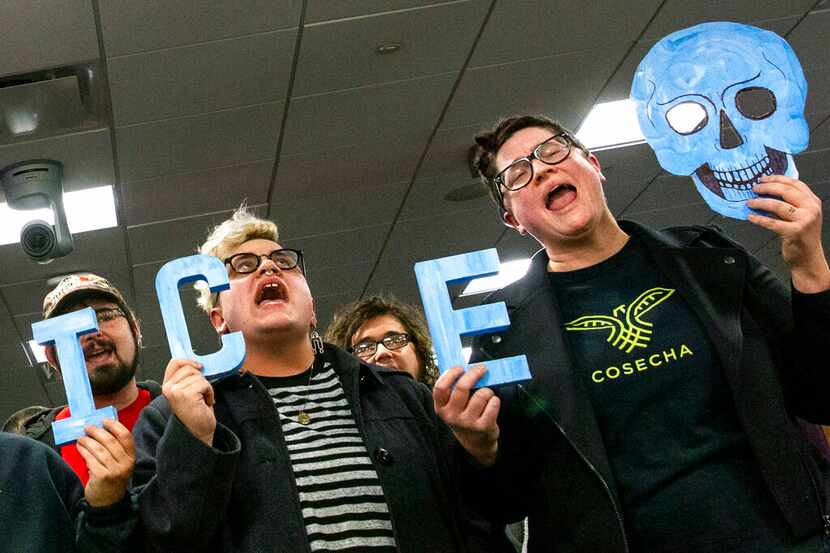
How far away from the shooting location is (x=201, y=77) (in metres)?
4.13

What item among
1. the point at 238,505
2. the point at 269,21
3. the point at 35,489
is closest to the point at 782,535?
the point at 238,505

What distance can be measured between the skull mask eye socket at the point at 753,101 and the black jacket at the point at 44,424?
1.62m

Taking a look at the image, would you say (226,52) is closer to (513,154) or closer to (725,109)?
(513,154)

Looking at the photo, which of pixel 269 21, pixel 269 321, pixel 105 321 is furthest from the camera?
pixel 269 21

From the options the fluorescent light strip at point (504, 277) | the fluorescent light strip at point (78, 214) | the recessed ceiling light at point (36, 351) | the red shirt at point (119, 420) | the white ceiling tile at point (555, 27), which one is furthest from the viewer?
the fluorescent light strip at point (504, 277)

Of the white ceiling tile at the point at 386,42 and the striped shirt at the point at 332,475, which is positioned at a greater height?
the white ceiling tile at the point at 386,42

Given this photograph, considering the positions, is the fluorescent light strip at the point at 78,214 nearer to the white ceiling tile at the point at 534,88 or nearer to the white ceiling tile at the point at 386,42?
the white ceiling tile at the point at 386,42

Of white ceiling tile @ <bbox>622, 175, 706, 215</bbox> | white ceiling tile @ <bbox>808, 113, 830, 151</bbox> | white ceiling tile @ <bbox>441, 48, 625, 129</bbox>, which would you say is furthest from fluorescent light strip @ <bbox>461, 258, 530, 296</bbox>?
white ceiling tile @ <bbox>441, 48, 625, 129</bbox>

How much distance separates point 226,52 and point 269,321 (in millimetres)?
2390

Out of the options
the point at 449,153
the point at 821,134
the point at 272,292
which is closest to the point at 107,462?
the point at 272,292

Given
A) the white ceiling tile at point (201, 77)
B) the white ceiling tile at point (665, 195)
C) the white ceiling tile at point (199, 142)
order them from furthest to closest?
the white ceiling tile at point (665, 195), the white ceiling tile at point (199, 142), the white ceiling tile at point (201, 77)

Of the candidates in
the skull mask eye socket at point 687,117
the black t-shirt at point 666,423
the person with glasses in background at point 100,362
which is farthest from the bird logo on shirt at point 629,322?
the person with glasses in background at point 100,362

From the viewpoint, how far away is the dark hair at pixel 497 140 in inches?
79.9

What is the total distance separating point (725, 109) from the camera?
183 cm
